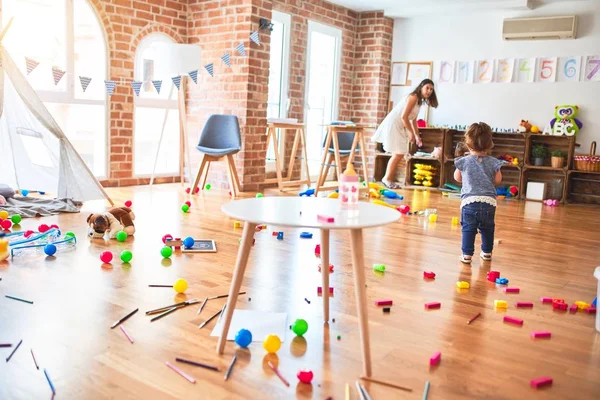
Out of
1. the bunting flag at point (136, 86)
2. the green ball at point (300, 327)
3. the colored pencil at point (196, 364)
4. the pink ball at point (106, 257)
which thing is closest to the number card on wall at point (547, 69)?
the bunting flag at point (136, 86)

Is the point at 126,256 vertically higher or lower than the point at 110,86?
lower

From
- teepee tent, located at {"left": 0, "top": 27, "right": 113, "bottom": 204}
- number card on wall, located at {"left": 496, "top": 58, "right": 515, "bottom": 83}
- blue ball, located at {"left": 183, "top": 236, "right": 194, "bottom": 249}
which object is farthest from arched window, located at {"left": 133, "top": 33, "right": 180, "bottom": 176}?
number card on wall, located at {"left": 496, "top": 58, "right": 515, "bottom": 83}

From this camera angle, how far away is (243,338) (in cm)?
193

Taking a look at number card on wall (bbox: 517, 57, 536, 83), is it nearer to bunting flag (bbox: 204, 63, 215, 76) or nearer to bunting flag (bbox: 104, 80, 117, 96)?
bunting flag (bbox: 204, 63, 215, 76)

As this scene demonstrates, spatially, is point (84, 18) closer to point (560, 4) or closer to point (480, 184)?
point (480, 184)

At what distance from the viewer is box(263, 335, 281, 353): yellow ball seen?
6.22ft

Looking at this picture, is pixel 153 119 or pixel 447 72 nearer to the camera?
pixel 153 119

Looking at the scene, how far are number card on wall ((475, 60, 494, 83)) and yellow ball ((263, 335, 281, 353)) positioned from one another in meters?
6.15

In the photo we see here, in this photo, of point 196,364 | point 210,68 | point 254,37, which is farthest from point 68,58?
point 196,364

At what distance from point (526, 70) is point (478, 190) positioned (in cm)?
426

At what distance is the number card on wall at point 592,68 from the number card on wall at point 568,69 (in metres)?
0.08

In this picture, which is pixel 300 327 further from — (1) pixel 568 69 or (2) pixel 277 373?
(1) pixel 568 69

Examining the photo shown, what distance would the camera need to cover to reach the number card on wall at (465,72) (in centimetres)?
734

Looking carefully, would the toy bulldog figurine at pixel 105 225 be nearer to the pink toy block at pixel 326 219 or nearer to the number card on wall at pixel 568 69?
the pink toy block at pixel 326 219
